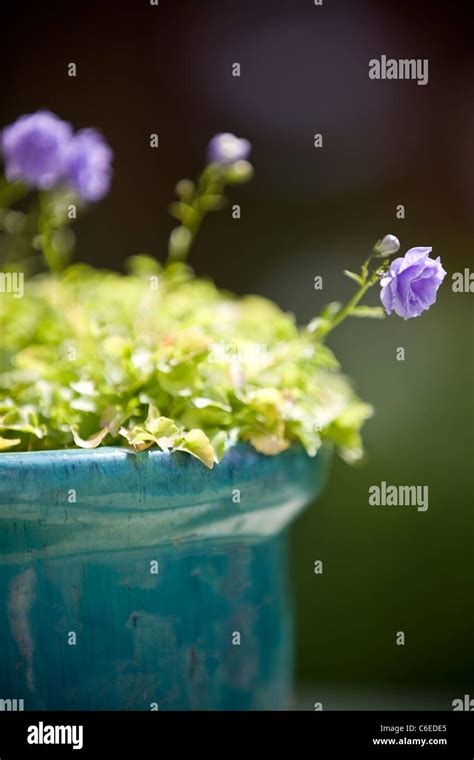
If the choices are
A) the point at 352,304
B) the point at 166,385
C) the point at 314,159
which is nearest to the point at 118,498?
the point at 166,385

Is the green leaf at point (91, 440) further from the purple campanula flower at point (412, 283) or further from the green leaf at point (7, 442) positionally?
the purple campanula flower at point (412, 283)

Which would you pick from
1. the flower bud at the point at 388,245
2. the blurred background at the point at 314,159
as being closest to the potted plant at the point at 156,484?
the flower bud at the point at 388,245

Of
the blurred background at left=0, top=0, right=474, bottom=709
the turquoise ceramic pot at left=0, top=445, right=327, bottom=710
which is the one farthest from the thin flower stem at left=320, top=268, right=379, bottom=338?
the blurred background at left=0, top=0, right=474, bottom=709

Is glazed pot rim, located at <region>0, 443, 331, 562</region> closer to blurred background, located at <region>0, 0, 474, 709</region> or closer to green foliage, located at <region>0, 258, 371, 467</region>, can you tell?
green foliage, located at <region>0, 258, 371, 467</region>

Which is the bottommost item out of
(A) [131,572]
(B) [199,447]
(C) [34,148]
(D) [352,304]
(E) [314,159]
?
(A) [131,572]

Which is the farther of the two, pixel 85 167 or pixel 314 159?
pixel 314 159

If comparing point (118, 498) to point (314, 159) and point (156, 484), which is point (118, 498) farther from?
point (314, 159)
